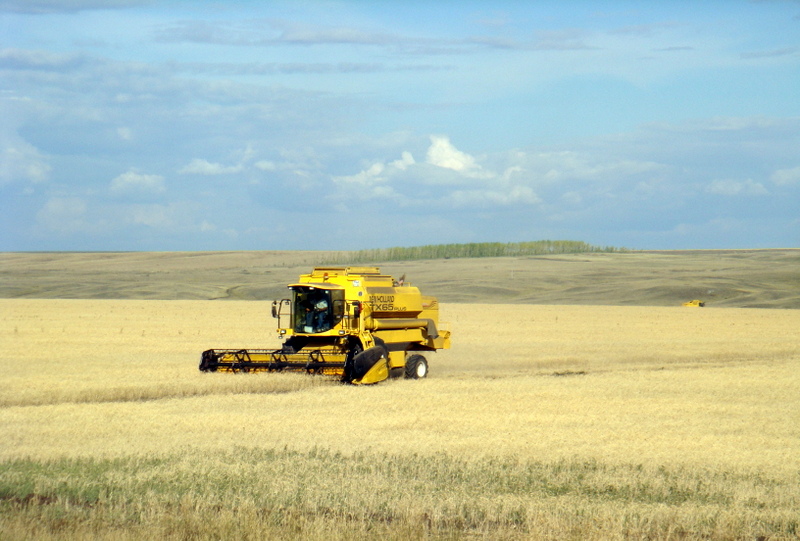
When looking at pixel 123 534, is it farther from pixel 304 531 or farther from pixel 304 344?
pixel 304 344

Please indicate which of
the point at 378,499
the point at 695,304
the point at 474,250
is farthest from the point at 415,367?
the point at 474,250

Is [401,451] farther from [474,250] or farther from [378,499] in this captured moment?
[474,250]

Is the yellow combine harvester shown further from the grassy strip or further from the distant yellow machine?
the distant yellow machine

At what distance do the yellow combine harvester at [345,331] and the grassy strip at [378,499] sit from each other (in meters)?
10.2

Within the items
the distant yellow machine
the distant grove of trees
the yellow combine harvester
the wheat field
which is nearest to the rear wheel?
the yellow combine harvester

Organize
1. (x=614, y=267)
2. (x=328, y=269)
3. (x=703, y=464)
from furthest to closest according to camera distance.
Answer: (x=614, y=267)
(x=328, y=269)
(x=703, y=464)

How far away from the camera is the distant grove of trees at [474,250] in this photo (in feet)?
478

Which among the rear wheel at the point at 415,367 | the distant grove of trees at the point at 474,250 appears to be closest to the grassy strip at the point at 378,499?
the rear wheel at the point at 415,367

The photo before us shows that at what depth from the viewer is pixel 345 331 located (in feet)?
76.4

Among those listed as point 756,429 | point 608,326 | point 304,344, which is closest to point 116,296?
point 608,326

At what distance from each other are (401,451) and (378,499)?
296 centimetres

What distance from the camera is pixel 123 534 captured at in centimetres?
804

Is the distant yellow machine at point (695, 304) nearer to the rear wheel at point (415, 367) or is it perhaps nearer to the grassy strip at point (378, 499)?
the rear wheel at point (415, 367)

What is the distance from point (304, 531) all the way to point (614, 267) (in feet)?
359
